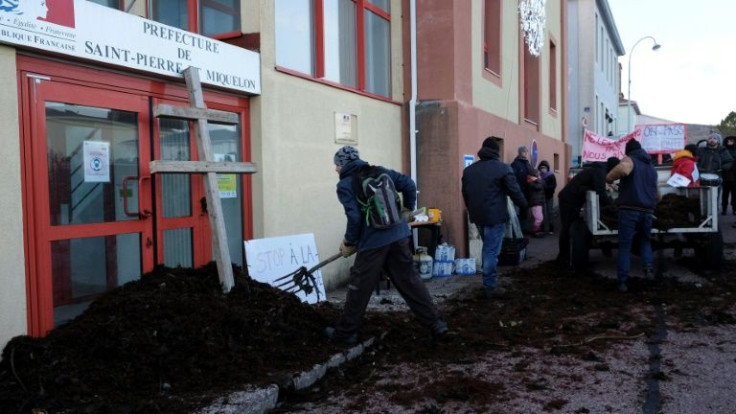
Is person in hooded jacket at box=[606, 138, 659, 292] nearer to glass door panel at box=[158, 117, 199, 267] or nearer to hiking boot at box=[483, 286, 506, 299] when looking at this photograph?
hiking boot at box=[483, 286, 506, 299]

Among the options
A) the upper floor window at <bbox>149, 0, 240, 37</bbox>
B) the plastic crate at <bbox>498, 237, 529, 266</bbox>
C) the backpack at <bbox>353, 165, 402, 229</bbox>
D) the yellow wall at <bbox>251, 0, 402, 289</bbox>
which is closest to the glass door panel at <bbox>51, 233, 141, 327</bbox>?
the yellow wall at <bbox>251, 0, 402, 289</bbox>

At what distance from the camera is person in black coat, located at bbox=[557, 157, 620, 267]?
8328mm

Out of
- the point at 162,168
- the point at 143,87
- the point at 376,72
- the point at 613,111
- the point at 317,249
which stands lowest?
the point at 317,249

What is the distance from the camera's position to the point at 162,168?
206 inches

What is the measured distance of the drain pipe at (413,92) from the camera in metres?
10.0

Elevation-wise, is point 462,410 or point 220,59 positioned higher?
point 220,59

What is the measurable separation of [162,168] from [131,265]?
1.06 metres

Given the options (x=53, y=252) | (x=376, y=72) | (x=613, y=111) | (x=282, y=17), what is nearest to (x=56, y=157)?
(x=53, y=252)

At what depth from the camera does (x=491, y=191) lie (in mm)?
7418

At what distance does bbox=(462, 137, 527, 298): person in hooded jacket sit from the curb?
10.2ft

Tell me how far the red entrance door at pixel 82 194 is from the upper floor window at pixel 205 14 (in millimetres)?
2033

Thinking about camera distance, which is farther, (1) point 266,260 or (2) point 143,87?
(1) point 266,260

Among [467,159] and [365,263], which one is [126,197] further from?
[467,159]

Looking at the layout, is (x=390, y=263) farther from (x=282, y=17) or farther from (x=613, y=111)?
(x=613, y=111)
